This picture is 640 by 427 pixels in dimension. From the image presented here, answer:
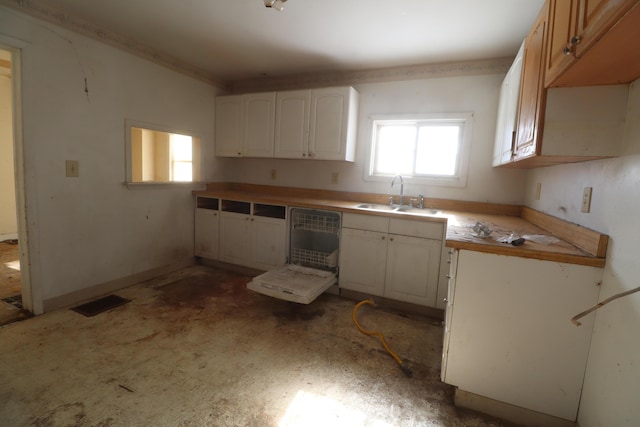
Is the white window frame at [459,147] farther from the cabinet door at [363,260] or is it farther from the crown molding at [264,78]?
the cabinet door at [363,260]

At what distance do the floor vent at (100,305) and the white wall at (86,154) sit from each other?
0.18m

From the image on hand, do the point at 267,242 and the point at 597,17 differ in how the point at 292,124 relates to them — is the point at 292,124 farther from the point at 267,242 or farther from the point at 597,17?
the point at 597,17

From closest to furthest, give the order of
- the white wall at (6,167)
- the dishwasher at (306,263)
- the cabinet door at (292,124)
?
the dishwasher at (306,263) < the cabinet door at (292,124) < the white wall at (6,167)

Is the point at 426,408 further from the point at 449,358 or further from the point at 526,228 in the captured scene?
the point at 526,228

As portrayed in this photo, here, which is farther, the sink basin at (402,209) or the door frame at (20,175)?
the sink basin at (402,209)

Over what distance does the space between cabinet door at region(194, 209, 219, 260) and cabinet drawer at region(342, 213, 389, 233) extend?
163 centimetres

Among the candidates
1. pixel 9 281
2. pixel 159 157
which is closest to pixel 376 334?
pixel 9 281

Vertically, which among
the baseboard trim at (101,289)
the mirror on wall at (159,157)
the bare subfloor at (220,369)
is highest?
the mirror on wall at (159,157)

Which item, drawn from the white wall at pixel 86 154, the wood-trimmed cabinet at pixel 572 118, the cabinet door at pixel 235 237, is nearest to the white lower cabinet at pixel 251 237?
the cabinet door at pixel 235 237

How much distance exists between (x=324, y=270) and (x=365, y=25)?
2165mm

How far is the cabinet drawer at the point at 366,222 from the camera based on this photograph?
269cm

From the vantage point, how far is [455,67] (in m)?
2.91

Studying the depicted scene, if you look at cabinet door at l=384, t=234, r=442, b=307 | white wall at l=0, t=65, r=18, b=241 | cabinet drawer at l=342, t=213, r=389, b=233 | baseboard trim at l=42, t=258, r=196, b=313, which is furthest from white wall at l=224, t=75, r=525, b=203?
white wall at l=0, t=65, r=18, b=241

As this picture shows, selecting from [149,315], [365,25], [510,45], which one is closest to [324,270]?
[149,315]
